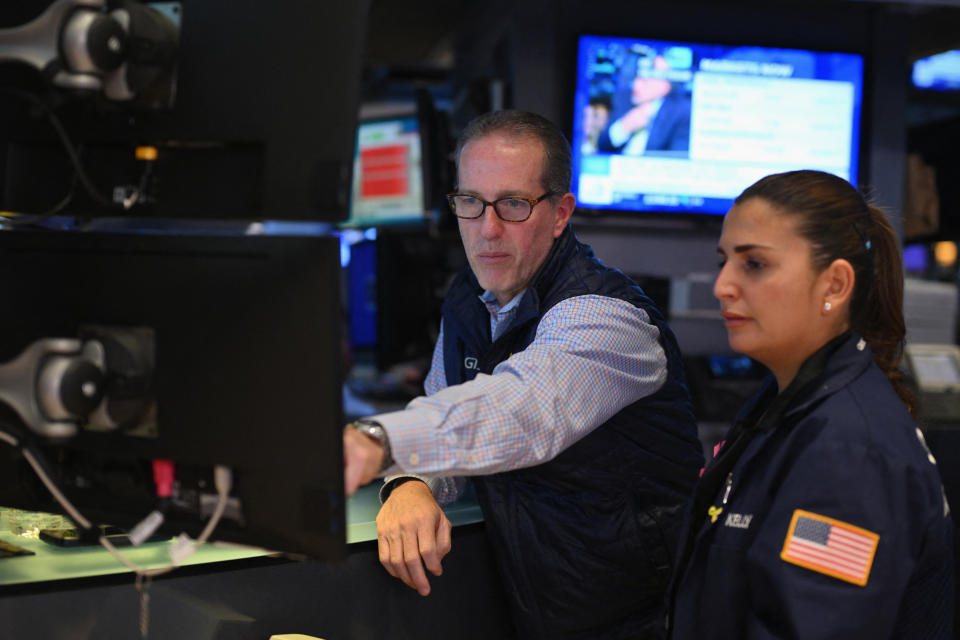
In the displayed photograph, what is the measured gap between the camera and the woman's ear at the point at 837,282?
121 cm

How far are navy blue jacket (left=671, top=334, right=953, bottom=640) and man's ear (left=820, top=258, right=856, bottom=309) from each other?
6 centimetres

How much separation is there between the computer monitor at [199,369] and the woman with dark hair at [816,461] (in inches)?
22.3

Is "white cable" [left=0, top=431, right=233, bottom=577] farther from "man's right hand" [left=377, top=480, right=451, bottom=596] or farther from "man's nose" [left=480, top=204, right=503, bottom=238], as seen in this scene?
"man's nose" [left=480, top=204, right=503, bottom=238]

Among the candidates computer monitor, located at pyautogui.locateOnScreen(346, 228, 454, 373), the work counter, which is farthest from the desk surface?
computer monitor, located at pyautogui.locateOnScreen(346, 228, 454, 373)

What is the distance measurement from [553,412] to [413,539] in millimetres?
350

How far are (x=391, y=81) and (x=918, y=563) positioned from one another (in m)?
4.27

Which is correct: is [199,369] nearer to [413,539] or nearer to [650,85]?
[413,539]

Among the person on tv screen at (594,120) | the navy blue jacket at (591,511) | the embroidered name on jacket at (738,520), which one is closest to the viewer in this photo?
the embroidered name on jacket at (738,520)

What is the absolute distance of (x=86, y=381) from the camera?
3.01ft

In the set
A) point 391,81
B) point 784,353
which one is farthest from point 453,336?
point 391,81

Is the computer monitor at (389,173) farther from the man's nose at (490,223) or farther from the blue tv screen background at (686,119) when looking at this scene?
the man's nose at (490,223)

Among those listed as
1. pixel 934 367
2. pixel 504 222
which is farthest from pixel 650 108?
pixel 504 222

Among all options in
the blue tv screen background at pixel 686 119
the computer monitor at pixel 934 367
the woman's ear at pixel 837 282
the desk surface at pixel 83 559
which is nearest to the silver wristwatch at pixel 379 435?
the desk surface at pixel 83 559

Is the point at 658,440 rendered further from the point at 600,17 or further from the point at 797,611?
the point at 600,17
